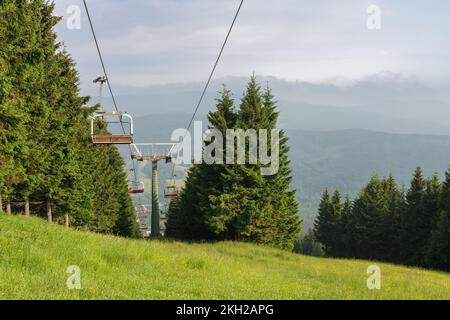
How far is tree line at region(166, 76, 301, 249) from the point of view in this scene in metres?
36.5

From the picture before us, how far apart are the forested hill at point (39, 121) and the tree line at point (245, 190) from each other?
9832 millimetres

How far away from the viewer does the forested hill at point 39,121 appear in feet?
74.2

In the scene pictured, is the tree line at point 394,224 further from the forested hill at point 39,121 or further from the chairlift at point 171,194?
the forested hill at point 39,121

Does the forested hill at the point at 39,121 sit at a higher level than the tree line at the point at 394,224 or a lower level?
higher

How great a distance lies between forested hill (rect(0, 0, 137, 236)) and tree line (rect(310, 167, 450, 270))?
37192 mm

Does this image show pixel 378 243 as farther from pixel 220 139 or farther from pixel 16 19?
pixel 16 19

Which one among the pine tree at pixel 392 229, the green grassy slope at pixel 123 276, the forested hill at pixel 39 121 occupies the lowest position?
the pine tree at pixel 392 229

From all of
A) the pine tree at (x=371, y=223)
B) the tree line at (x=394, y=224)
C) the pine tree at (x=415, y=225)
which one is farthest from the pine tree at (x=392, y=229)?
the pine tree at (x=415, y=225)

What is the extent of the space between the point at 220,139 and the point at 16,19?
18.4 metres

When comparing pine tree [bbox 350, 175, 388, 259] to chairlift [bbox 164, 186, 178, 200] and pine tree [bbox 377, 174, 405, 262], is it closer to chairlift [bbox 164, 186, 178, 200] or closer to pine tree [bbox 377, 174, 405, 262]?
pine tree [bbox 377, 174, 405, 262]

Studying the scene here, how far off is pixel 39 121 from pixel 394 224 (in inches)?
2069

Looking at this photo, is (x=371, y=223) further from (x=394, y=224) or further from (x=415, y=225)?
(x=415, y=225)

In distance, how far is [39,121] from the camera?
1102 inches

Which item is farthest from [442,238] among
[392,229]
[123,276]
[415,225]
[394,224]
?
[123,276]
